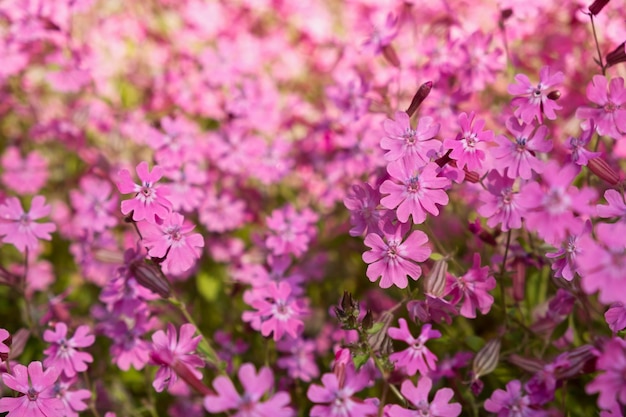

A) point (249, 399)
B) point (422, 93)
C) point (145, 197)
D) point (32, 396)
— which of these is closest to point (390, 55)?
point (422, 93)

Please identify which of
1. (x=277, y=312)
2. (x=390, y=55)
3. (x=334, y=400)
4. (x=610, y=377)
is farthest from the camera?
(x=390, y=55)

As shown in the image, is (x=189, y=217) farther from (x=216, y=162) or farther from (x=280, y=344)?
(x=280, y=344)

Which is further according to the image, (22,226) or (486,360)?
(22,226)

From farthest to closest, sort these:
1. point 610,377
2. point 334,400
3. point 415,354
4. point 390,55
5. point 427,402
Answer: point 390,55
point 415,354
point 427,402
point 334,400
point 610,377

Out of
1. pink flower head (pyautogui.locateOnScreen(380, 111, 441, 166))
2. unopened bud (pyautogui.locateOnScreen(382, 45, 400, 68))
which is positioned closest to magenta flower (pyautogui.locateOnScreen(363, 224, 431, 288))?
pink flower head (pyautogui.locateOnScreen(380, 111, 441, 166))

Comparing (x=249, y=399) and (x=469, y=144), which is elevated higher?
(x=469, y=144)

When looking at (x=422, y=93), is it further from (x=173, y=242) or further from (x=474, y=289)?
(x=173, y=242)

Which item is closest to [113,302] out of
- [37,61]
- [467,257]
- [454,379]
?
[454,379]
